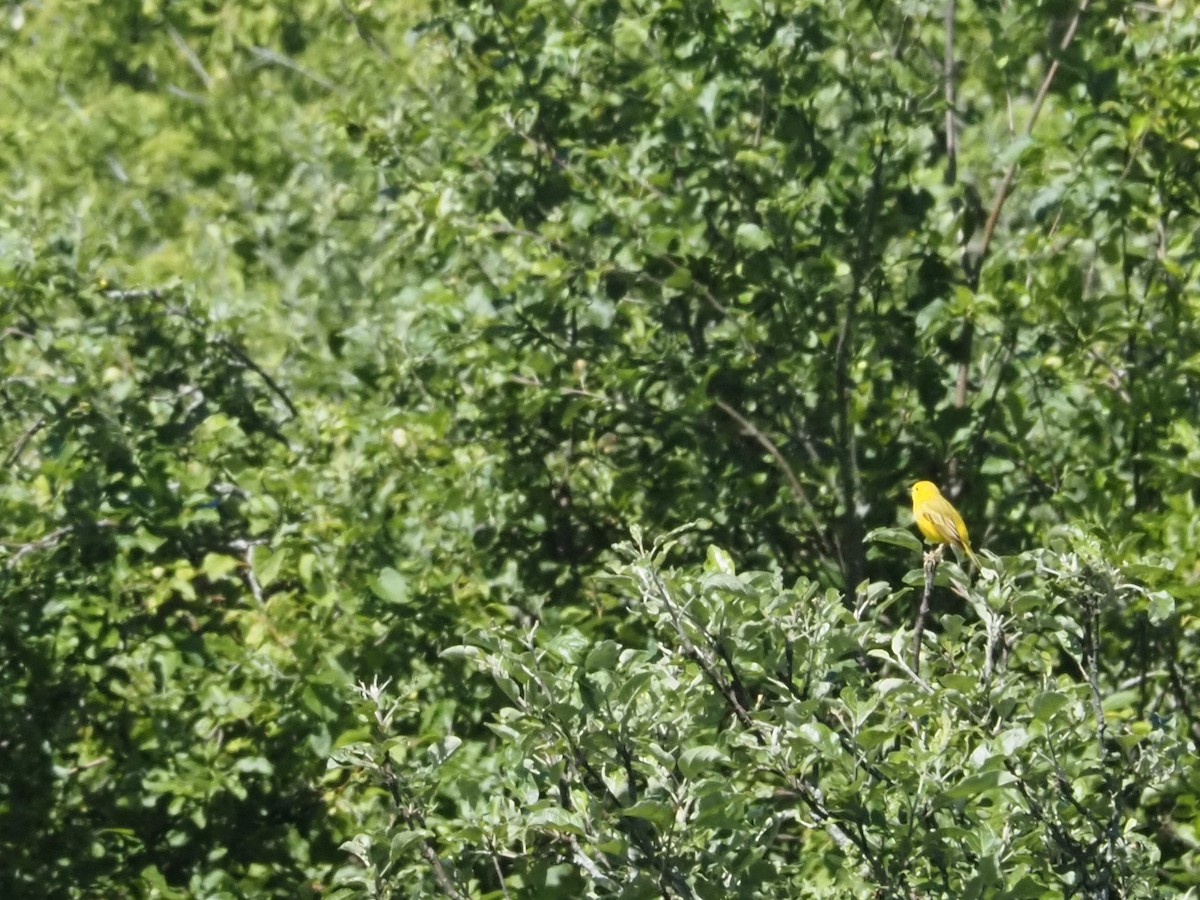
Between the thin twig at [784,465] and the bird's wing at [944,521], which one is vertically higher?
the thin twig at [784,465]

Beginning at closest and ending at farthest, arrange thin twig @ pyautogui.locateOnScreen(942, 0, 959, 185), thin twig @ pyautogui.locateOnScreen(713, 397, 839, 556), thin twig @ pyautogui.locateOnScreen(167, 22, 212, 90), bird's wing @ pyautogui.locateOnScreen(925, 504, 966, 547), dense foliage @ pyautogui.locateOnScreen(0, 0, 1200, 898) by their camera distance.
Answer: bird's wing @ pyautogui.locateOnScreen(925, 504, 966, 547) → dense foliage @ pyautogui.locateOnScreen(0, 0, 1200, 898) → thin twig @ pyautogui.locateOnScreen(713, 397, 839, 556) → thin twig @ pyautogui.locateOnScreen(942, 0, 959, 185) → thin twig @ pyautogui.locateOnScreen(167, 22, 212, 90)

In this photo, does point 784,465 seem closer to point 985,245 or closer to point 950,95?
point 985,245

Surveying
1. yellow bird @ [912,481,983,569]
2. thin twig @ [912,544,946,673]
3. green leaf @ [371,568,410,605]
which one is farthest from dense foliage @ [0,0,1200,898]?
thin twig @ [912,544,946,673]

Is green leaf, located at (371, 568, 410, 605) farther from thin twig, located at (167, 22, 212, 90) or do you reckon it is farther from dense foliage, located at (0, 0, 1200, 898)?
thin twig, located at (167, 22, 212, 90)

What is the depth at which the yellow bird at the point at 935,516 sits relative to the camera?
3.77 meters

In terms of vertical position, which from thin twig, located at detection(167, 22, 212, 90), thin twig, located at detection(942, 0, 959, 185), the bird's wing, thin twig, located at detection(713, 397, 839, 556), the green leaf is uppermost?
thin twig, located at detection(167, 22, 212, 90)

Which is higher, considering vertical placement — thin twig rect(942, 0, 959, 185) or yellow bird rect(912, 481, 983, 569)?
thin twig rect(942, 0, 959, 185)

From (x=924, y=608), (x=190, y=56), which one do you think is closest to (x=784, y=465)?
(x=924, y=608)

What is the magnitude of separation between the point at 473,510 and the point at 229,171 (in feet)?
20.2

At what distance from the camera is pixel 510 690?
2.51 metres

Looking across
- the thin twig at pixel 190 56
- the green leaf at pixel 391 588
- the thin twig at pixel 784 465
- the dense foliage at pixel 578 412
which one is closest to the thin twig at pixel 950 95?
the dense foliage at pixel 578 412

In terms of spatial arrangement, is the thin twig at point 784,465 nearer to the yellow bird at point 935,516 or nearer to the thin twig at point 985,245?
the yellow bird at point 935,516

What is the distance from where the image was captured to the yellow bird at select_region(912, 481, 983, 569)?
12.4 feet

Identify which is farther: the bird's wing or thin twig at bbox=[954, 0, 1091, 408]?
thin twig at bbox=[954, 0, 1091, 408]
